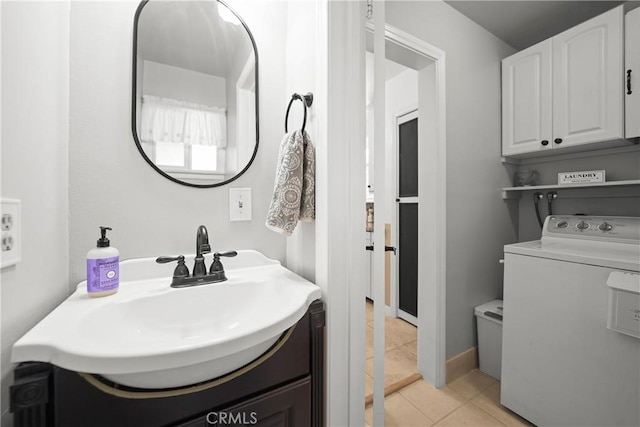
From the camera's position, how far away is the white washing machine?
96cm

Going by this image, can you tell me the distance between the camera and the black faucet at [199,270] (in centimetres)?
79

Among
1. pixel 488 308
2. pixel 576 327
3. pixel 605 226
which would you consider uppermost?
pixel 605 226

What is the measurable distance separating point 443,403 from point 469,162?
57.9 inches

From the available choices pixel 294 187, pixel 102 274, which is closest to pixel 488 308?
pixel 294 187

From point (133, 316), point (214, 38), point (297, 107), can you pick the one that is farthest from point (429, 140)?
point (133, 316)

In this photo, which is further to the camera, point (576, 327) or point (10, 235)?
point (576, 327)

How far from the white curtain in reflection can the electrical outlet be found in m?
0.44

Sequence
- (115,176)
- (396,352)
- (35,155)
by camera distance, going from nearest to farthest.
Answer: (35,155), (115,176), (396,352)

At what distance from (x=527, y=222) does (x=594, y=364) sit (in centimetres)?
115

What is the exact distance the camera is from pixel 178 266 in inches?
31.6

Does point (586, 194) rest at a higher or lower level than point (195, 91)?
lower

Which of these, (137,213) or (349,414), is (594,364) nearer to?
(349,414)

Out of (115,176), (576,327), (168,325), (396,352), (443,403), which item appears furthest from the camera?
(396,352)

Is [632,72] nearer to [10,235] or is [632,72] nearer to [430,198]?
[430,198]
